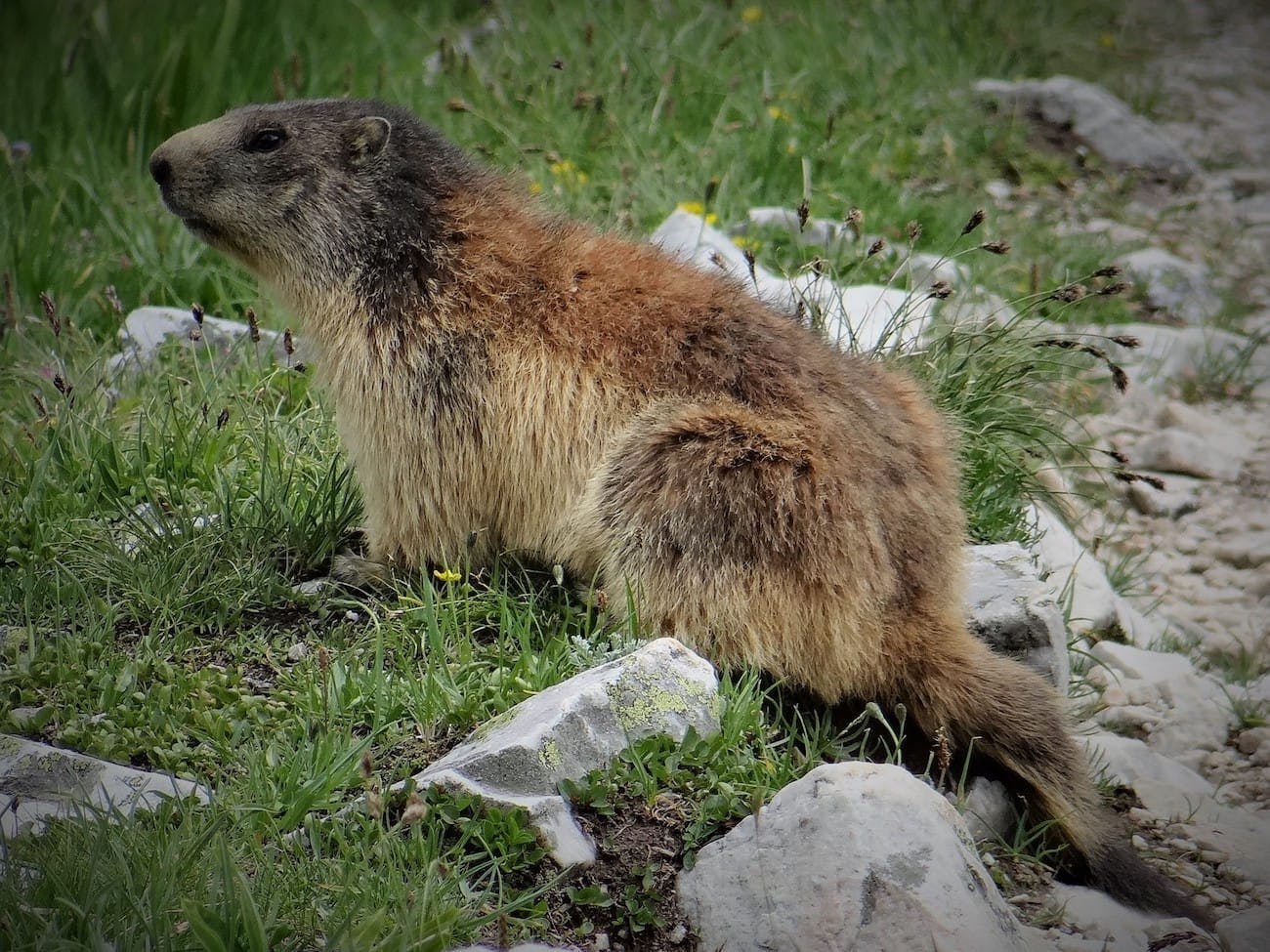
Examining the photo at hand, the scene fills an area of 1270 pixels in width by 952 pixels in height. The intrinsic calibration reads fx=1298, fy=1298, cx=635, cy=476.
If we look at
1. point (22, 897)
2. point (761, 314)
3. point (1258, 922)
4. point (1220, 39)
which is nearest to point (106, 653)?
point (22, 897)

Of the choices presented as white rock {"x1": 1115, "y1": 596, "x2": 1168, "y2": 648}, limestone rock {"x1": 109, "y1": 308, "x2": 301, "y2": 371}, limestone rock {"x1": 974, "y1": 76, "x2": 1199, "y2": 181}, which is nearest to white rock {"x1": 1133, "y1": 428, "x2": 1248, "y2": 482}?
white rock {"x1": 1115, "y1": 596, "x2": 1168, "y2": 648}

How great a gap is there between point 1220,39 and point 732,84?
627 centimetres

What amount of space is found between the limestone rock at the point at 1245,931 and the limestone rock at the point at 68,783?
2964mm

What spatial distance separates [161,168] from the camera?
5.05 meters

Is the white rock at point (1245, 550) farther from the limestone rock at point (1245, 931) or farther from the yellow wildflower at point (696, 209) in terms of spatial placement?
the yellow wildflower at point (696, 209)

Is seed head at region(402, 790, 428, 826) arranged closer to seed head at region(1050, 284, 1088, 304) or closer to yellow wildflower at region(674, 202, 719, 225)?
seed head at region(1050, 284, 1088, 304)

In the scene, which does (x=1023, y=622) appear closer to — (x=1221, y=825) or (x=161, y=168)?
(x=1221, y=825)

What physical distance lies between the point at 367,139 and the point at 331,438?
138 centimetres

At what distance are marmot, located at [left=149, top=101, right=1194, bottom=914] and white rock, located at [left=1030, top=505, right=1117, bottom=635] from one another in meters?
1.09

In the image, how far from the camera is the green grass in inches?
137

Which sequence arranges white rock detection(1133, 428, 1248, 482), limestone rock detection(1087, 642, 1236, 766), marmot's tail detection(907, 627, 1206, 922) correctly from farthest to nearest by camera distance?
white rock detection(1133, 428, 1248, 482) → limestone rock detection(1087, 642, 1236, 766) → marmot's tail detection(907, 627, 1206, 922)

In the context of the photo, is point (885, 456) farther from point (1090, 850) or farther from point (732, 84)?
point (732, 84)

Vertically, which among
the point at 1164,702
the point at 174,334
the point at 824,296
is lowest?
the point at 1164,702

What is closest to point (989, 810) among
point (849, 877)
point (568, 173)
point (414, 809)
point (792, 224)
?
point (849, 877)
